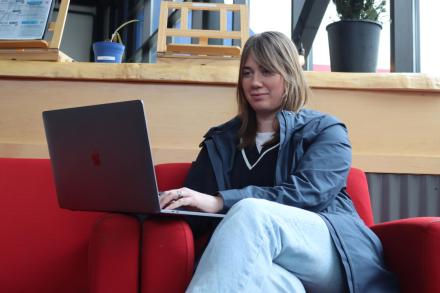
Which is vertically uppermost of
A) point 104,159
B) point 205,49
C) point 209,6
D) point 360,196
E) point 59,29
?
point 209,6

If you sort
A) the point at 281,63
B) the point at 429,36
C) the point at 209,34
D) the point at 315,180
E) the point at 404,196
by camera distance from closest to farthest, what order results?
the point at 315,180 → the point at 281,63 → the point at 404,196 → the point at 209,34 → the point at 429,36

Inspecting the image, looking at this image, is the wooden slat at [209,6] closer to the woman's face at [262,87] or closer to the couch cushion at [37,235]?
the woman's face at [262,87]

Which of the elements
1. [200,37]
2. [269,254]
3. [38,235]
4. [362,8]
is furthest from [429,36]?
[38,235]

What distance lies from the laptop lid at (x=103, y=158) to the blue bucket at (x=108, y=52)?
42.1 inches

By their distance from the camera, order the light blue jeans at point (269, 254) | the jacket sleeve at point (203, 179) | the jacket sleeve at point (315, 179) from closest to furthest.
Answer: the light blue jeans at point (269, 254), the jacket sleeve at point (315, 179), the jacket sleeve at point (203, 179)

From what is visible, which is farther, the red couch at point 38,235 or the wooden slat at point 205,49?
the wooden slat at point 205,49

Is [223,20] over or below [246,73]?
over

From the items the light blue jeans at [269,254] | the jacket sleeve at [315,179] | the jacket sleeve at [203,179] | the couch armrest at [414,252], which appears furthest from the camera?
the jacket sleeve at [203,179]

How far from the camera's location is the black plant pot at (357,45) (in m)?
2.45

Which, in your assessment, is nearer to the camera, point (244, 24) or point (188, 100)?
point (188, 100)

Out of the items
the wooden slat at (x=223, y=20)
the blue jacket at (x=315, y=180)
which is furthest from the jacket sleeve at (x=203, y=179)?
the wooden slat at (x=223, y=20)

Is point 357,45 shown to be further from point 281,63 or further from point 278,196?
point 278,196

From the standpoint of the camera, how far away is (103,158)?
1.32 metres

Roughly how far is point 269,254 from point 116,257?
1.18 ft
